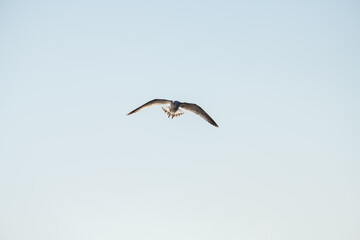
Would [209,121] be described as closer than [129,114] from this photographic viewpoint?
No

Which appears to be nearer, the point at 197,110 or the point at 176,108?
the point at 176,108

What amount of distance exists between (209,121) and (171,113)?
3.69 meters

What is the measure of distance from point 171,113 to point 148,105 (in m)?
2.25

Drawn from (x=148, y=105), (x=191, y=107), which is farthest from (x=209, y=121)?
(x=148, y=105)

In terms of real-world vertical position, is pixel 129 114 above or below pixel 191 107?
below

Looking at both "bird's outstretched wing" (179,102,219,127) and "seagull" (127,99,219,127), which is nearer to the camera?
"seagull" (127,99,219,127)

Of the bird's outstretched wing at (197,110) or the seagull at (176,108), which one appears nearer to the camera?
the seagull at (176,108)

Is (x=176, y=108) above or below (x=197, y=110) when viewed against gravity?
below

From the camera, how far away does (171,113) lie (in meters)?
33.4

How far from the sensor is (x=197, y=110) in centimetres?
3378

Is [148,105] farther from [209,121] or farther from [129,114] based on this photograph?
[209,121]

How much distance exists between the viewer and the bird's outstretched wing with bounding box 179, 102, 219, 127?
108 feet

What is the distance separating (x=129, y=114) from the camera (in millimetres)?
31734

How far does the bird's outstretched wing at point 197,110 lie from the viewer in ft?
108
